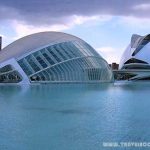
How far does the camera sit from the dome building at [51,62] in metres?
55.7

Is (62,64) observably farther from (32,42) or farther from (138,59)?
(138,59)

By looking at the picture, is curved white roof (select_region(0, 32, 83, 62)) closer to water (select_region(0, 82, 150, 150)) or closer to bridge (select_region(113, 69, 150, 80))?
water (select_region(0, 82, 150, 150))

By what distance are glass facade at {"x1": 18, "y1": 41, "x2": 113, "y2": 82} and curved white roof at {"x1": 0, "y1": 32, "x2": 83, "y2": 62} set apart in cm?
157

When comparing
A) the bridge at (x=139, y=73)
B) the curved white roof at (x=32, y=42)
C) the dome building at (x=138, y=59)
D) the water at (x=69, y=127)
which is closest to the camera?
the water at (x=69, y=127)

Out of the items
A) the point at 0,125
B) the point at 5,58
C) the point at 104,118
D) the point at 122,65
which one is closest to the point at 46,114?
the point at 104,118

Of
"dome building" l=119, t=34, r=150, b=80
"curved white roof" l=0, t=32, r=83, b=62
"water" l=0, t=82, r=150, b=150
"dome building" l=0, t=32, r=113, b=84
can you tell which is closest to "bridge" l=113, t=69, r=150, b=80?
"dome building" l=119, t=34, r=150, b=80

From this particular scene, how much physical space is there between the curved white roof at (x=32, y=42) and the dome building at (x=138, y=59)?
44361 millimetres

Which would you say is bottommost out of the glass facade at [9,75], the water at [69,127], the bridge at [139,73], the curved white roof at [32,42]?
the bridge at [139,73]

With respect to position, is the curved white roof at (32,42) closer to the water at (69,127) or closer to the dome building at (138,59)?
the water at (69,127)

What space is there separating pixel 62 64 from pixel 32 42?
721cm

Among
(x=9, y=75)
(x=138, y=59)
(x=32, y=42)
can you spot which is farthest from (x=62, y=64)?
(x=138, y=59)

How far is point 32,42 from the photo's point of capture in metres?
61.6

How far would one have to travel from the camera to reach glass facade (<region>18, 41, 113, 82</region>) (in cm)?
5562

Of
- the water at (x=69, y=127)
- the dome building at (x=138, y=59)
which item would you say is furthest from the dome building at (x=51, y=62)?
the dome building at (x=138, y=59)
